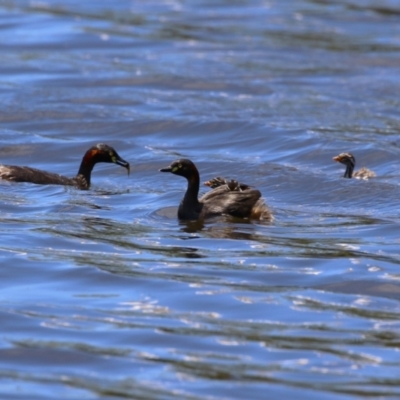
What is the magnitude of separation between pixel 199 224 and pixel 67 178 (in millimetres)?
3381

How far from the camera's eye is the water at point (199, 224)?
8.84 m

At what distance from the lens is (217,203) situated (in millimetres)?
14547

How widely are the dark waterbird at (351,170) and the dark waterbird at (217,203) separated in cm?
262

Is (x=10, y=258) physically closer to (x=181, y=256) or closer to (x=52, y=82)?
(x=181, y=256)

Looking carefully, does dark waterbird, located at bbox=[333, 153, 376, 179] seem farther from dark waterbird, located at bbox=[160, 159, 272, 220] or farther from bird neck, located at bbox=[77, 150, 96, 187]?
bird neck, located at bbox=[77, 150, 96, 187]

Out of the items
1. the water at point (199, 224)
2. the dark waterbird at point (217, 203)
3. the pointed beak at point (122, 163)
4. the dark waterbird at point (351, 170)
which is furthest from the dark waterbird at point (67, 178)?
the dark waterbird at point (351, 170)

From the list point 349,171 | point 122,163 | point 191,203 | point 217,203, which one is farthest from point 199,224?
point 349,171

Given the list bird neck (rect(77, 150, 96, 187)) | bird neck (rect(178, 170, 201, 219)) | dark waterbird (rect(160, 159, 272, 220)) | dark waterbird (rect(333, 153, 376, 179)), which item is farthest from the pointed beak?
dark waterbird (rect(333, 153, 376, 179))

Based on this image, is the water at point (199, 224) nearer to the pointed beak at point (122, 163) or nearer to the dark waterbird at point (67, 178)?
the dark waterbird at point (67, 178)

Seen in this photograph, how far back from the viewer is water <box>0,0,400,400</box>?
8.84m

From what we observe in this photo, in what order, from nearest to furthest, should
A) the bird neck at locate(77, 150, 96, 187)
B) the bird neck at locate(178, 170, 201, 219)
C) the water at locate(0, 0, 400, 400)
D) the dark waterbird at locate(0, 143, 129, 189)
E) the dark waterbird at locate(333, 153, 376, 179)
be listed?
the water at locate(0, 0, 400, 400)
the bird neck at locate(178, 170, 201, 219)
the dark waterbird at locate(0, 143, 129, 189)
the dark waterbird at locate(333, 153, 376, 179)
the bird neck at locate(77, 150, 96, 187)

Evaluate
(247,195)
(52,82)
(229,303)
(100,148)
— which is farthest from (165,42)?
(229,303)

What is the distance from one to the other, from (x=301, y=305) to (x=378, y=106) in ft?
43.3

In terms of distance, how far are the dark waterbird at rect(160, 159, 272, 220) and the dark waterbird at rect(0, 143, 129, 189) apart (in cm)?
244
